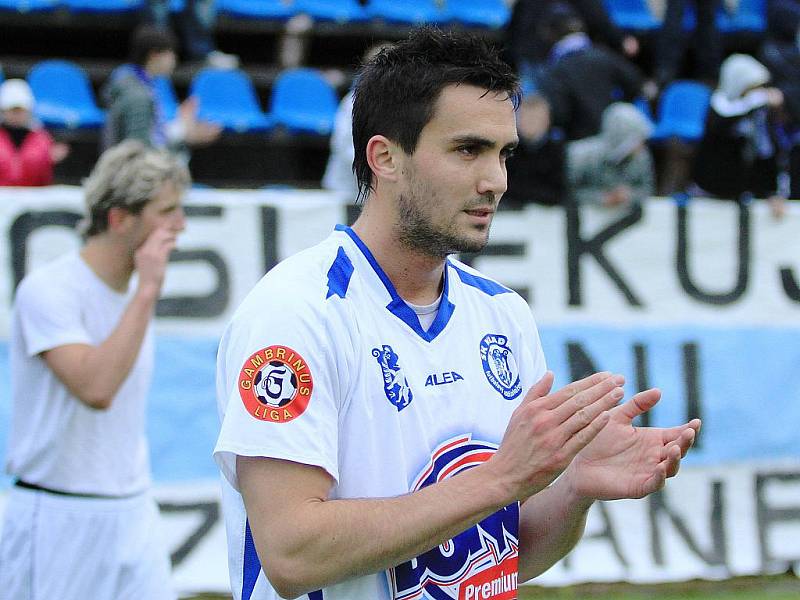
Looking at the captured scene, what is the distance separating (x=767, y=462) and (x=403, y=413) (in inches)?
213

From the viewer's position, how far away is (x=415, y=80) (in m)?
2.68

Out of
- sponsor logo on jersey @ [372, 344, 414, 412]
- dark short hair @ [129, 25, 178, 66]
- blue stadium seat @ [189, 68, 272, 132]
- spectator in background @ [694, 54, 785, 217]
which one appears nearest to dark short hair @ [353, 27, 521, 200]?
sponsor logo on jersey @ [372, 344, 414, 412]

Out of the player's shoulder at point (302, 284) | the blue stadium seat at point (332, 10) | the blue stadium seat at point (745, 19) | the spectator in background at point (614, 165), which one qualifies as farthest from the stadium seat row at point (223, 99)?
the player's shoulder at point (302, 284)

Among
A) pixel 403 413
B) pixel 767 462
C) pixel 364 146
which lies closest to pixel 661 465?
pixel 403 413

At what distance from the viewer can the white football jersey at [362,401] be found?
8.00ft

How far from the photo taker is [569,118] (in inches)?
373

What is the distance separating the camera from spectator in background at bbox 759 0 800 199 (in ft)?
30.5

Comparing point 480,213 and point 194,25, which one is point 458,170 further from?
point 194,25

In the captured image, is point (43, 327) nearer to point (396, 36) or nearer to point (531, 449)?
point (531, 449)

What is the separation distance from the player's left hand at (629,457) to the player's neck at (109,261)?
2217mm

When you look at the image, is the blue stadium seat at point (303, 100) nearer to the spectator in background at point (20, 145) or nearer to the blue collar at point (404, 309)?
the spectator in background at point (20, 145)

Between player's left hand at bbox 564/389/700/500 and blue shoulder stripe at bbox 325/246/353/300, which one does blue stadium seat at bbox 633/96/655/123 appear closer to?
player's left hand at bbox 564/389/700/500

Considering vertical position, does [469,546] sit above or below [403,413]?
below

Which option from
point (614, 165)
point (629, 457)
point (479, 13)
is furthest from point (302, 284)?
point (479, 13)
